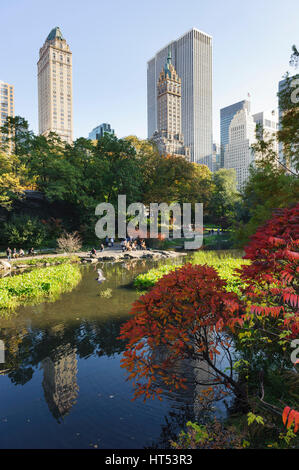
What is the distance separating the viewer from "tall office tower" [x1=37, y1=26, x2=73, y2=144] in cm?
11788

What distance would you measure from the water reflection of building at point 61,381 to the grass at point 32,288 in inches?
141

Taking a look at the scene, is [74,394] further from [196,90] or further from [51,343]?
[196,90]

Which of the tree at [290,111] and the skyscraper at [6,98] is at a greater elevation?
the skyscraper at [6,98]

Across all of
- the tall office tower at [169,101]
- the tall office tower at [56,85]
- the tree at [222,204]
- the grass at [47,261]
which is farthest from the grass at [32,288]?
the tall office tower at [169,101]

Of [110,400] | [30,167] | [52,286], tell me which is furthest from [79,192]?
[110,400]

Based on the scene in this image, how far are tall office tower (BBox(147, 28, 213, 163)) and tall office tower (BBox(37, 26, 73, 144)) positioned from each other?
58.0 meters

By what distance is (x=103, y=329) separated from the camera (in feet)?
23.3

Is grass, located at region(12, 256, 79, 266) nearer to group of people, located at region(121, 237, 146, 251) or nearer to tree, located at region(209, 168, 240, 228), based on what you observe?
group of people, located at region(121, 237, 146, 251)

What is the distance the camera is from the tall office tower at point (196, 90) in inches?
6250

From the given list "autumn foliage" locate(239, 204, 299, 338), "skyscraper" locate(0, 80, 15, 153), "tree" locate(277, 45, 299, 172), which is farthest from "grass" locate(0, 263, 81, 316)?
"skyscraper" locate(0, 80, 15, 153)

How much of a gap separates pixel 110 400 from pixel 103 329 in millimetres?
2841

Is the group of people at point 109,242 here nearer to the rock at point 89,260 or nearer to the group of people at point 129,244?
the group of people at point 129,244

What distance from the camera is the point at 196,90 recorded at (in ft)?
532

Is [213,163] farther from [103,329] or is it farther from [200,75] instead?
[103,329]
